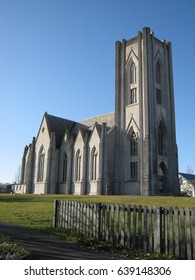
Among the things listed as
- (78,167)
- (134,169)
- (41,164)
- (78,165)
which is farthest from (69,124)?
(134,169)

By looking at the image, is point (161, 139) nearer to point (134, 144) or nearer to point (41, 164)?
point (134, 144)

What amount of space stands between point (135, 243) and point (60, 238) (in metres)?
2.89

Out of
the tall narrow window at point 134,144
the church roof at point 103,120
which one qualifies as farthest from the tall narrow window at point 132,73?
the tall narrow window at point 134,144

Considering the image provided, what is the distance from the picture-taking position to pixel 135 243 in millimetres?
8906

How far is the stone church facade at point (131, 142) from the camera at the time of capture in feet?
148

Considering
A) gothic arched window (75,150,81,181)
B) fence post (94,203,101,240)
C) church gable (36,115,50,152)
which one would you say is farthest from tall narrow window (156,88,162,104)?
fence post (94,203,101,240)

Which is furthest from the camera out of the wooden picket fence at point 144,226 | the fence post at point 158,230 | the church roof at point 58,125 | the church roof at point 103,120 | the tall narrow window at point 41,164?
the church roof at point 58,125

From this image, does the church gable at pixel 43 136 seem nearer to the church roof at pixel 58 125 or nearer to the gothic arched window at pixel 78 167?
the church roof at pixel 58 125

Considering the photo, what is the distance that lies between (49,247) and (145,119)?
3838 centimetres

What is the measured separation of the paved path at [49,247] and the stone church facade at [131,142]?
33145 millimetres

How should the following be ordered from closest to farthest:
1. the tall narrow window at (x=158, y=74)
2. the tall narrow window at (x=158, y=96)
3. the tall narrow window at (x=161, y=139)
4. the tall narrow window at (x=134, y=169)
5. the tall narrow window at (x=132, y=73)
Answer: the tall narrow window at (x=134, y=169)
the tall narrow window at (x=161, y=139)
the tall narrow window at (x=158, y=96)
the tall narrow window at (x=132, y=73)
the tall narrow window at (x=158, y=74)

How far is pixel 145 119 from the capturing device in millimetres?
45219
